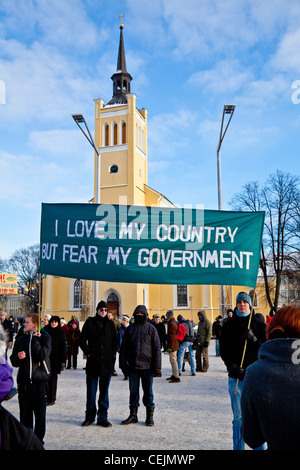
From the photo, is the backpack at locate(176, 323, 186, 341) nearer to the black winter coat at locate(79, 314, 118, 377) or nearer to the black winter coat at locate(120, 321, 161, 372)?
the black winter coat at locate(120, 321, 161, 372)

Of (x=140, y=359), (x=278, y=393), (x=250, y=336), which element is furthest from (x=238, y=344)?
(x=278, y=393)

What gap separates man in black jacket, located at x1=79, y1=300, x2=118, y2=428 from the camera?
22.5 feet

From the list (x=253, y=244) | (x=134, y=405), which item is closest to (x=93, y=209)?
(x=253, y=244)

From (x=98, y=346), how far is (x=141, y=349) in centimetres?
73

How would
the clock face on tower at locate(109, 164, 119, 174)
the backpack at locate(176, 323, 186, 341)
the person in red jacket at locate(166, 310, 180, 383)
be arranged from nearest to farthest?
the person in red jacket at locate(166, 310, 180, 383)
the backpack at locate(176, 323, 186, 341)
the clock face on tower at locate(109, 164, 119, 174)

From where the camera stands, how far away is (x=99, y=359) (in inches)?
279

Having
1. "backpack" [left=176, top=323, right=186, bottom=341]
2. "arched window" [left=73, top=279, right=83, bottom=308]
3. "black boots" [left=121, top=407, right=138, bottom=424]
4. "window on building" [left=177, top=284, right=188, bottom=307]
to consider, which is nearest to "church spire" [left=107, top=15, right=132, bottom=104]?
"arched window" [left=73, top=279, right=83, bottom=308]

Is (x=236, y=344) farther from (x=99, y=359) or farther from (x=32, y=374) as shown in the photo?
(x=99, y=359)

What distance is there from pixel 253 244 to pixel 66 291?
38470 mm

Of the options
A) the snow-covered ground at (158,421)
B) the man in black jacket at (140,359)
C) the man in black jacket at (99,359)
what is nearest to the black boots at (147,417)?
the man in black jacket at (140,359)

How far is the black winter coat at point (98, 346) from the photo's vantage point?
705cm

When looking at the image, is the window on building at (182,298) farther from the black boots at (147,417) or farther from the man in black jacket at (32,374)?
the man in black jacket at (32,374)

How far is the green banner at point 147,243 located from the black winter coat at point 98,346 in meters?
0.96
